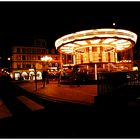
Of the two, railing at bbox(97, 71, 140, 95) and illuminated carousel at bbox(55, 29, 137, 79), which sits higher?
illuminated carousel at bbox(55, 29, 137, 79)

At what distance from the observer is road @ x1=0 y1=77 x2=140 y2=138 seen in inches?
201

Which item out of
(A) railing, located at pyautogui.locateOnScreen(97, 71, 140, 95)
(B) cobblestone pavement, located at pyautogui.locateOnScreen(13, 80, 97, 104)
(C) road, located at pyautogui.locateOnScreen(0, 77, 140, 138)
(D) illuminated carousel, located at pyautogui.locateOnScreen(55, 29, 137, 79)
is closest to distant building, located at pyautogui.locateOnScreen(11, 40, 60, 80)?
(D) illuminated carousel, located at pyautogui.locateOnScreen(55, 29, 137, 79)

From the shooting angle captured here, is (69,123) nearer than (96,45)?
Yes

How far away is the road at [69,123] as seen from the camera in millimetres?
5117

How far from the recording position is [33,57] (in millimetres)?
52156

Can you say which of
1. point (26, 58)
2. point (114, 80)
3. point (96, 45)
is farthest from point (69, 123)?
point (26, 58)

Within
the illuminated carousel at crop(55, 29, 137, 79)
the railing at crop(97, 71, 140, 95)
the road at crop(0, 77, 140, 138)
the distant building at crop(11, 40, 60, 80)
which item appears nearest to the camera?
the road at crop(0, 77, 140, 138)

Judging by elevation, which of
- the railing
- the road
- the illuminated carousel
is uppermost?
the illuminated carousel

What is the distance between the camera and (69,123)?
5.99 meters

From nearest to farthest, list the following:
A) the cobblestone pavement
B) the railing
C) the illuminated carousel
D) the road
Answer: the road
the railing
the cobblestone pavement
the illuminated carousel

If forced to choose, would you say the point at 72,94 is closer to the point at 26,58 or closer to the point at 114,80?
the point at 114,80

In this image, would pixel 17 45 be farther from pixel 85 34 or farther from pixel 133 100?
pixel 133 100

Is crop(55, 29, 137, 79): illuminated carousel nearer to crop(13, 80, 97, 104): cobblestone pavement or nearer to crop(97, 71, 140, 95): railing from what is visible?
crop(13, 80, 97, 104): cobblestone pavement

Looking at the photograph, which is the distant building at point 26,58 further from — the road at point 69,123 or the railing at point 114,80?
the road at point 69,123
